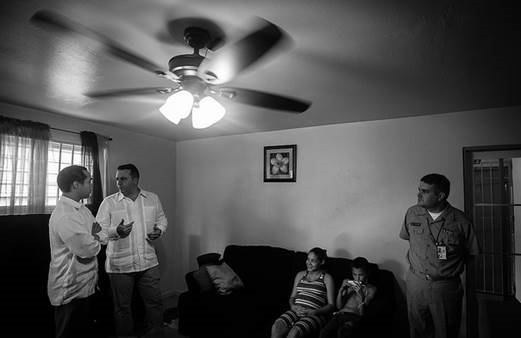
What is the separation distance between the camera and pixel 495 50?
160 cm

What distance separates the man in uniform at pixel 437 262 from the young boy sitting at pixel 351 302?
1.18 feet

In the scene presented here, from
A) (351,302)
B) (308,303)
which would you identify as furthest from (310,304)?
(351,302)

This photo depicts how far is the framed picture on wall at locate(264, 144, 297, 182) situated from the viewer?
144 inches

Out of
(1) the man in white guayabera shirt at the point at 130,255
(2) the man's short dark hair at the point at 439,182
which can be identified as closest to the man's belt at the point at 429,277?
(2) the man's short dark hair at the point at 439,182

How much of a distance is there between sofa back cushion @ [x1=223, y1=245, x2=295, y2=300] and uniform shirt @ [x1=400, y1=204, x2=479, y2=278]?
1396 millimetres

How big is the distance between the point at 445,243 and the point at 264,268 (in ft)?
6.30

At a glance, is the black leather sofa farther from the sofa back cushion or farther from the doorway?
the doorway

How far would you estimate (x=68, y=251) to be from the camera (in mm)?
1981

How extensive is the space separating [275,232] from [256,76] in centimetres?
231

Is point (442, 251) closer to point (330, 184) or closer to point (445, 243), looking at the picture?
point (445, 243)

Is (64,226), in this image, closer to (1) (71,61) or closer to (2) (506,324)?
(1) (71,61)

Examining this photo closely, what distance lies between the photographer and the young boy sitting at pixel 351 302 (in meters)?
2.18

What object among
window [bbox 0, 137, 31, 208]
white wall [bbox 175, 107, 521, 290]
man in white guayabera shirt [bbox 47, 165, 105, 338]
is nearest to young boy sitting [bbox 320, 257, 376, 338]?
white wall [bbox 175, 107, 521, 290]

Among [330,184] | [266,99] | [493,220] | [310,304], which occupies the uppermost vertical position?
[266,99]
